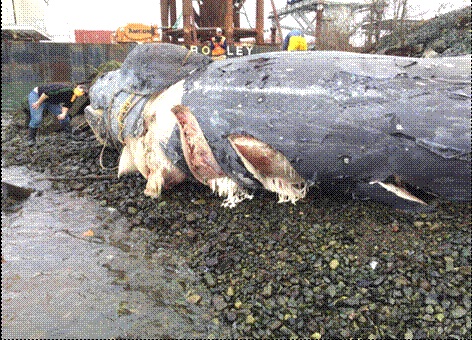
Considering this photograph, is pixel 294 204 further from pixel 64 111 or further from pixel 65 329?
pixel 64 111

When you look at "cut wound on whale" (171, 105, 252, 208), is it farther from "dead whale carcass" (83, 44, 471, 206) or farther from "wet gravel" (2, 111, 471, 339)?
"wet gravel" (2, 111, 471, 339)

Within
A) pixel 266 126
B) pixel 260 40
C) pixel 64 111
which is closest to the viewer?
pixel 266 126

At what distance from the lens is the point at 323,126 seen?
371 centimetres

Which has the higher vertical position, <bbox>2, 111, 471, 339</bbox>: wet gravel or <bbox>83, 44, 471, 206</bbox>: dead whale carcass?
<bbox>83, 44, 471, 206</bbox>: dead whale carcass

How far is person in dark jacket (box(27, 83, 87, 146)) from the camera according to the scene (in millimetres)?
8891

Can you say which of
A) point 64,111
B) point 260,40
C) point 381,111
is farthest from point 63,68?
point 381,111

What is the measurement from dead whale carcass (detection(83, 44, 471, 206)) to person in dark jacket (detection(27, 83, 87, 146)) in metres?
5.24

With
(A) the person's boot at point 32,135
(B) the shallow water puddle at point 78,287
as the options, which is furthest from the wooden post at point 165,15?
(B) the shallow water puddle at point 78,287

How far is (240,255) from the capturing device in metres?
3.68

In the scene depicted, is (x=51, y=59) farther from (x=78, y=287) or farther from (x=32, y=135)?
(x=78, y=287)

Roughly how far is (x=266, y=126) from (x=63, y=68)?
12607mm

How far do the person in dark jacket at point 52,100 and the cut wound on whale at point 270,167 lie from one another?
619 cm

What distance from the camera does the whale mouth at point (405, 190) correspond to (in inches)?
142

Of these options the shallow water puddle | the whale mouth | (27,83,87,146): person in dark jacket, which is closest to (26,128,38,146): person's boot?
(27,83,87,146): person in dark jacket
